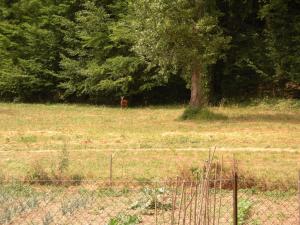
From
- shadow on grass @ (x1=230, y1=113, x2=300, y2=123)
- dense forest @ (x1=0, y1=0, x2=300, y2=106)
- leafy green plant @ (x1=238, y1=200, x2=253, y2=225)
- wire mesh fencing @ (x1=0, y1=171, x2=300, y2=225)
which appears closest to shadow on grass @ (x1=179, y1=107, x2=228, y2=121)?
shadow on grass @ (x1=230, y1=113, x2=300, y2=123)

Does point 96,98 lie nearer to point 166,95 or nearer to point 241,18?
point 166,95

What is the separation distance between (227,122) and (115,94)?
49.4 feet

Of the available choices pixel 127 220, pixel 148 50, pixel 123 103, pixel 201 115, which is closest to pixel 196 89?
pixel 201 115

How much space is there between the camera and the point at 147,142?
59.4 feet

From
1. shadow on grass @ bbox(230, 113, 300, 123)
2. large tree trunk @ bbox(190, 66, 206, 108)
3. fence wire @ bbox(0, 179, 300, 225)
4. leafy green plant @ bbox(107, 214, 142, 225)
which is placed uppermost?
large tree trunk @ bbox(190, 66, 206, 108)

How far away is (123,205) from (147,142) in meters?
8.22

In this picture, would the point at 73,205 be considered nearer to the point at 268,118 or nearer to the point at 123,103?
the point at 268,118

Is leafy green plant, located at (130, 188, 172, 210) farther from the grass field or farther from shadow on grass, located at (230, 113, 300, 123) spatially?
shadow on grass, located at (230, 113, 300, 123)

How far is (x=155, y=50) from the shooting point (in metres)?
25.6

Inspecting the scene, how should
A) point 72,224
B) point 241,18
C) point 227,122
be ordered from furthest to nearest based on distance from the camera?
point 241,18 < point 227,122 < point 72,224

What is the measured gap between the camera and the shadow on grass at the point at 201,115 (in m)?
25.5

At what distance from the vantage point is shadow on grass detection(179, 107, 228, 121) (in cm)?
2555

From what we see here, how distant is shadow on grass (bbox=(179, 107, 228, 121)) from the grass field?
0.53 m

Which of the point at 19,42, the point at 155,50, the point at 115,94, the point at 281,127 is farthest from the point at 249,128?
the point at 19,42
